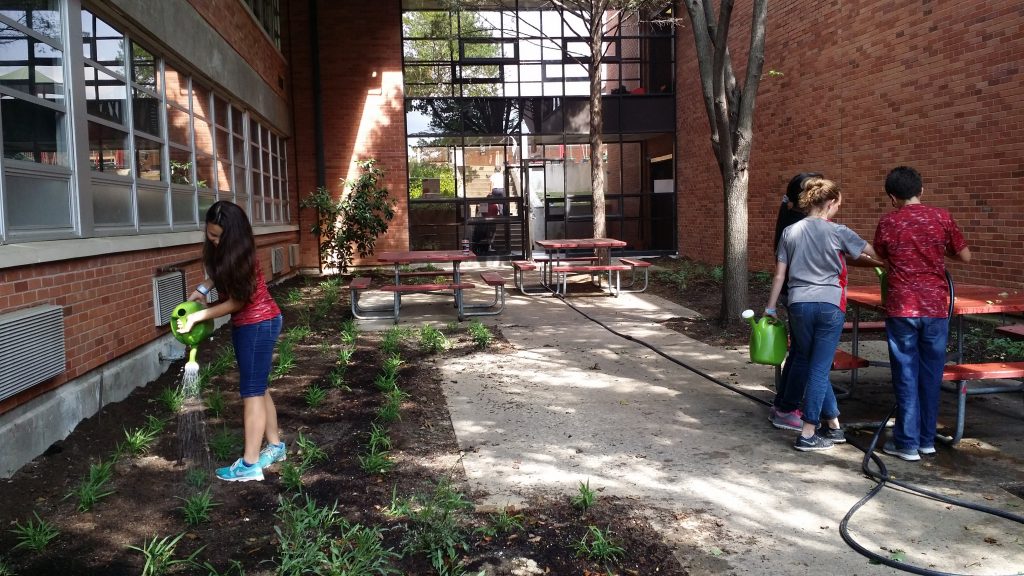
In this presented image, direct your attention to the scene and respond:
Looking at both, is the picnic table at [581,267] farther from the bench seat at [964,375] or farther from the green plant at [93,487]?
the green plant at [93,487]

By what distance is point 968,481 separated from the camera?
13.9 ft

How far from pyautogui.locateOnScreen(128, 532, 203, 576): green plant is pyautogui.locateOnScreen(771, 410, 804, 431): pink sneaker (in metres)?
3.81

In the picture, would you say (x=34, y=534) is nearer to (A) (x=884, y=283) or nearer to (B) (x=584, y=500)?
(B) (x=584, y=500)

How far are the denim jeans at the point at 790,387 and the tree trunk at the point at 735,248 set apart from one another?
3969 mm

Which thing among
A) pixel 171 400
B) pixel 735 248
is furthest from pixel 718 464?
pixel 735 248

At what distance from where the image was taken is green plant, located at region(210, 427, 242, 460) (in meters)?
4.79

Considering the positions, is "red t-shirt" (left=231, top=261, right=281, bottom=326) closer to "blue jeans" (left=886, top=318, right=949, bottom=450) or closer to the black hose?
the black hose

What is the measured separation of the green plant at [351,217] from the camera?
16156 millimetres

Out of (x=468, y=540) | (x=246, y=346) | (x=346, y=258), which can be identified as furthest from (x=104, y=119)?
(x=346, y=258)

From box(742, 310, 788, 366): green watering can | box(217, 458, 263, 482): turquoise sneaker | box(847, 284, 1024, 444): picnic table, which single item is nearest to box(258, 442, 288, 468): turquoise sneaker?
box(217, 458, 263, 482): turquoise sneaker

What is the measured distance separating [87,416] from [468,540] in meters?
3.35

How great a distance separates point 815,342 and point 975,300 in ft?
4.25

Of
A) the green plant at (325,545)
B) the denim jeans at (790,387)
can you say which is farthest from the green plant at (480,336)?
the green plant at (325,545)

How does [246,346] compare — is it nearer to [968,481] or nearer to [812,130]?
[968,481]
